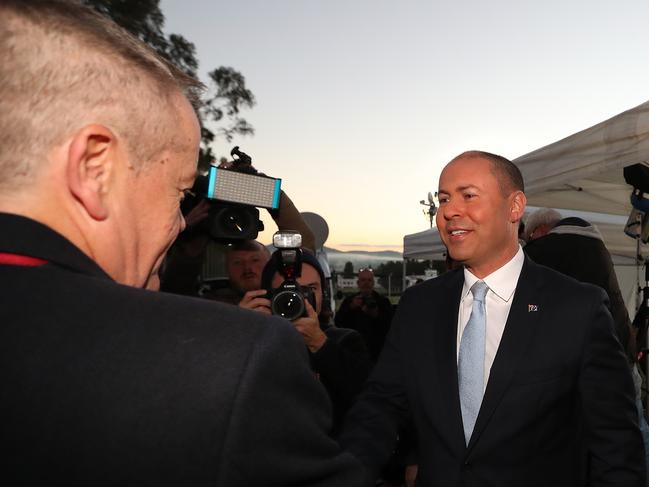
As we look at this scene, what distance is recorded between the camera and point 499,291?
2.25 meters

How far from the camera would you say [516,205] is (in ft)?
7.91

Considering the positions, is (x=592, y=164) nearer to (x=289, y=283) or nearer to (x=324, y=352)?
(x=324, y=352)

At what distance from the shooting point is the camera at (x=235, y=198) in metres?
1.86

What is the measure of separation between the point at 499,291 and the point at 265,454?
1.78m

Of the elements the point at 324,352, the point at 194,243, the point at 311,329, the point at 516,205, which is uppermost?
the point at 516,205

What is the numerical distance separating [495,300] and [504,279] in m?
0.09

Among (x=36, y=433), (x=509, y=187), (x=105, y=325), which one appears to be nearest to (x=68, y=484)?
(x=36, y=433)

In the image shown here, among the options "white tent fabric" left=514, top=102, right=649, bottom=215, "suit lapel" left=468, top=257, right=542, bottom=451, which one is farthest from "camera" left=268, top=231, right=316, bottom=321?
"white tent fabric" left=514, top=102, right=649, bottom=215

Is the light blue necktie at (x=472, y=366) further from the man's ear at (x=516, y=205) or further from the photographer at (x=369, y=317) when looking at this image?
the photographer at (x=369, y=317)

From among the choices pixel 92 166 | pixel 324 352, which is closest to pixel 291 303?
pixel 324 352

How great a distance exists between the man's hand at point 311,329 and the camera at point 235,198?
0.52 metres

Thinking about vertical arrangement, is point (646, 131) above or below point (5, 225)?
above

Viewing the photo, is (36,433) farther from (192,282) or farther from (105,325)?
(192,282)

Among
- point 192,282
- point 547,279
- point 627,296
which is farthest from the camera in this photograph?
point 627,296
